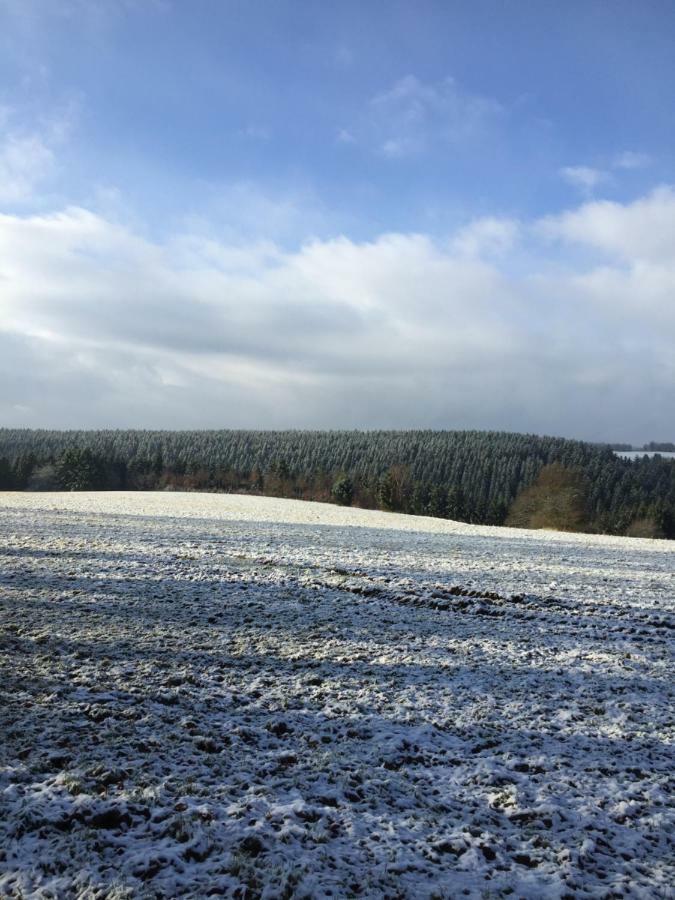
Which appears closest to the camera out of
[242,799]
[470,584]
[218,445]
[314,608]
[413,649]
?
[242,799]

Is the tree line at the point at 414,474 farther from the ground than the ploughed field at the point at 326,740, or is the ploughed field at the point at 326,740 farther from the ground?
the tree line at the point at 414,474

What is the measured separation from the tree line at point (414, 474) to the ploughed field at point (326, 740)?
5552 centimetres

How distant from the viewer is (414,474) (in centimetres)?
15150

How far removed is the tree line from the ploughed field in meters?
55.5

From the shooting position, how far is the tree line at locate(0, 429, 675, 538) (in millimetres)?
83388

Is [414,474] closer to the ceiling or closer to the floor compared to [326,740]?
closer to the ceiling

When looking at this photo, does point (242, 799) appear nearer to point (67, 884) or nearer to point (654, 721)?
point (67, 884)

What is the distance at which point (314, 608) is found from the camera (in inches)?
577

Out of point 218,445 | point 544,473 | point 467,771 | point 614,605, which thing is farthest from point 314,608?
point 218,445

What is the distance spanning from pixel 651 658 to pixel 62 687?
12.2 meters

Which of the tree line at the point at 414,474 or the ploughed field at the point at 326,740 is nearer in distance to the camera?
the ploughed field at the point at 326,740

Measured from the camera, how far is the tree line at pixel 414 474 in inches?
3283

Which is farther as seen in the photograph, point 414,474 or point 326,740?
point 414,474

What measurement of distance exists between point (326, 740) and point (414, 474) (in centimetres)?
14539
